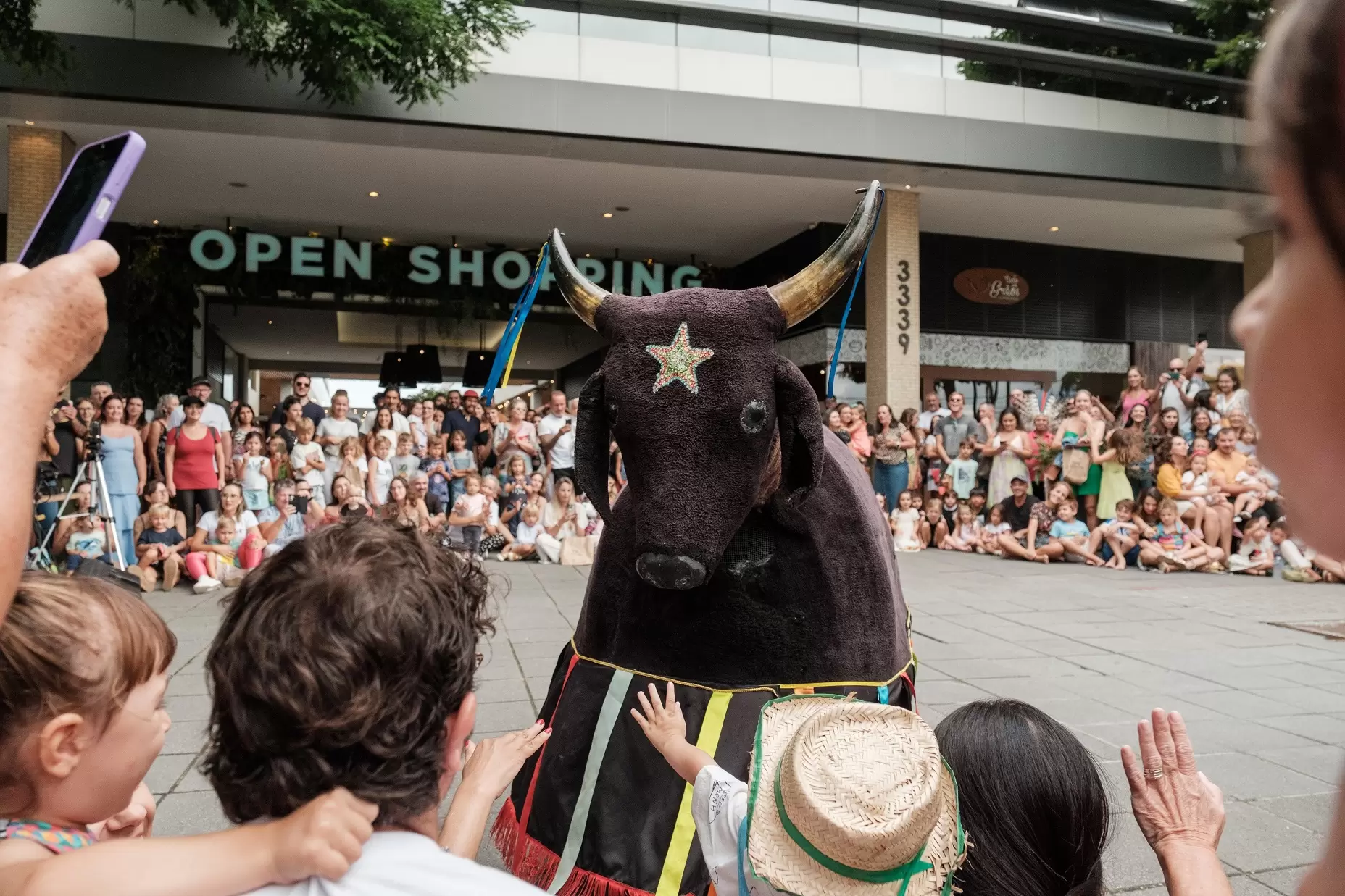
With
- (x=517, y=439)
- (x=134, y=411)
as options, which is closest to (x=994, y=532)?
(x=517, y=439)

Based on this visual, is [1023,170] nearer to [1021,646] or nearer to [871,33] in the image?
[871,33]


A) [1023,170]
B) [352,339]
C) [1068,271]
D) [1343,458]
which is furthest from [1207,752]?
[352,339]

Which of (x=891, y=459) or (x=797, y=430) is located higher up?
(x=797, y=430)

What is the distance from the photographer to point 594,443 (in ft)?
7.02

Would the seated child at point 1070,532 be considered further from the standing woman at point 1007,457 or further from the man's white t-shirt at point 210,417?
the man's white t-shirt at point 210,417

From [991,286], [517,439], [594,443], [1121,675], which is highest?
[991,286]

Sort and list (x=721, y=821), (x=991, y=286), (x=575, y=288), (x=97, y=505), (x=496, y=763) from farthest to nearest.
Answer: (x=991, y=286) → (x=97, y=505) → (x=575, y=288) → (x=721, y=821) → (x=496, y=763)

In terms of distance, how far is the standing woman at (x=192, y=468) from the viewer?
880 centimetres

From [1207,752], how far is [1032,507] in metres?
6.96

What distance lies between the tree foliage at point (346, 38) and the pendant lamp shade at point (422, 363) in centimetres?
804

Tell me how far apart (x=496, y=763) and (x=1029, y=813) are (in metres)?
0.89

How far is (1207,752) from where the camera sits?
3.67 m

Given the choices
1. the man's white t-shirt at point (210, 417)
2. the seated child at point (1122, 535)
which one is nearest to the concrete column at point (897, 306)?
the seated child at point (1122, 535)

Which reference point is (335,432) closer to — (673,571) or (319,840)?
(673,571)
